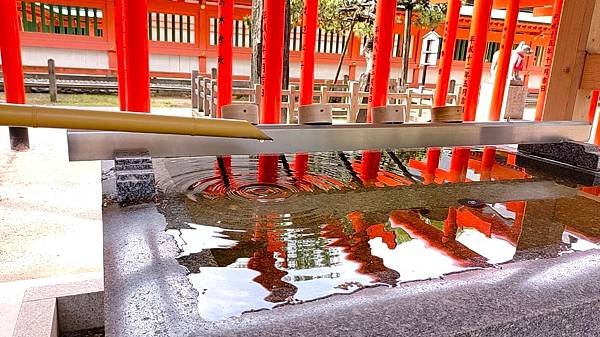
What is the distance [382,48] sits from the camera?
5.28 m

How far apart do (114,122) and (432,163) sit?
178 centimetres

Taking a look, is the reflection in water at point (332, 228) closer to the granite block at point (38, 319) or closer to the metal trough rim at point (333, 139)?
the metal trough rim at point (333, 139)

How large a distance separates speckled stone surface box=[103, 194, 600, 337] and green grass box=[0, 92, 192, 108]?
457 inches

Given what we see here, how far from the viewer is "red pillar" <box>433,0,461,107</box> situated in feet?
22.9

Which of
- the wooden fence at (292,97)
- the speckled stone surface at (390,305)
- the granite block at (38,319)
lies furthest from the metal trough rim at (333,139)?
the wooden fence at (292,97)

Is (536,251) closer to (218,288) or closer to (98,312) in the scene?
(218,288)

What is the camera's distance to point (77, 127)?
91 cm

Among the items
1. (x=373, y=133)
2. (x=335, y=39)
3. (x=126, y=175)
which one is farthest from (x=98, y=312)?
(x=335, y=39)

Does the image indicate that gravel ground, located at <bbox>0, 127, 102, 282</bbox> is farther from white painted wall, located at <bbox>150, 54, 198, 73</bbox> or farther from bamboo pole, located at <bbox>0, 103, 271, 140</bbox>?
white painted wall, located at <bbox>150, 54, 198, 73</bbox>

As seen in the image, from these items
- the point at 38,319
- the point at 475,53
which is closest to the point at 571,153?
the point at 38,319

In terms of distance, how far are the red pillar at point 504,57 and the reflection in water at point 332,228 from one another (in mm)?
6132

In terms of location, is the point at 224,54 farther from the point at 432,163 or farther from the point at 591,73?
the point at 591,73

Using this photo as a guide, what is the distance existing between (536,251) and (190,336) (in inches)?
38.4

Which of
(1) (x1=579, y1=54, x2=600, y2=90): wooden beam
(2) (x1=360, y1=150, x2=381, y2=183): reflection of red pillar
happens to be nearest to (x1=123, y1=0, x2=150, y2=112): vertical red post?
(2) (x1=360, y1=150, x2=381, y2=183): reflection of red pillar
